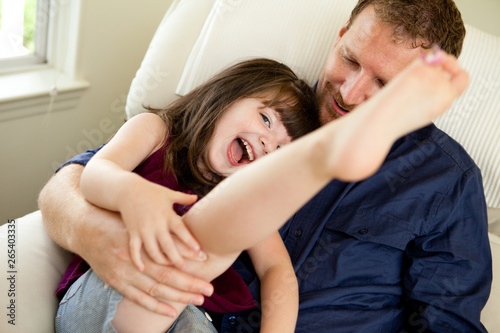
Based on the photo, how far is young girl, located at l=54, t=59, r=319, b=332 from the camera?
0.94m

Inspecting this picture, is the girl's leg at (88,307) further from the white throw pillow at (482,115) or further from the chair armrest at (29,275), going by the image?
the white throw pillow at (482,115)

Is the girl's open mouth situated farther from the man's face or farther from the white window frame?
the white window frame

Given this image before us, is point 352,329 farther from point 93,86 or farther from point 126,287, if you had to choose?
point 93,86

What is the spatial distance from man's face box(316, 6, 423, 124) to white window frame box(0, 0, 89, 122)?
860 mm

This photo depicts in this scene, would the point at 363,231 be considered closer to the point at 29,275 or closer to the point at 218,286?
the point at 218,286

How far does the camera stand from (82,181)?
3.19 ft

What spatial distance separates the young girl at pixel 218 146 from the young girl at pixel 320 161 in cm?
12

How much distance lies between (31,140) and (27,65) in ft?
0.81

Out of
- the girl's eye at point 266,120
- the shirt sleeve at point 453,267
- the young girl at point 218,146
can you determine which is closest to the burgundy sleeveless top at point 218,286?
the young girl at point 218,146

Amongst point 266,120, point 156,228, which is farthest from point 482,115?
point 156,228

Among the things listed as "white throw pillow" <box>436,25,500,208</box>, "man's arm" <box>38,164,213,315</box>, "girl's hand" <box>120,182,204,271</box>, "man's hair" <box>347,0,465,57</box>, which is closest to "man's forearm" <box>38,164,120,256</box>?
"man's arm" <box>38,164,213,315</box>

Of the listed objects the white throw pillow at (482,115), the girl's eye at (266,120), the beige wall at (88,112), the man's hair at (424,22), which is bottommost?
the beige wall at (88,112)

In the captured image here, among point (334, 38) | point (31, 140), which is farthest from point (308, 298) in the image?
point (31, 140)

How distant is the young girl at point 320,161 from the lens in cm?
60
